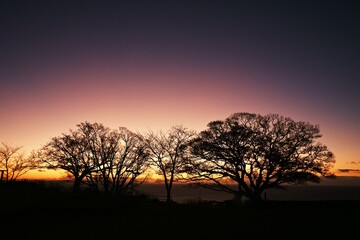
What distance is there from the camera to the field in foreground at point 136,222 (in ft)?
31.3

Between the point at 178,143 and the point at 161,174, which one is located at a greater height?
the point at 178,143

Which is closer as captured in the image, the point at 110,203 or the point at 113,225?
the point at 113,225

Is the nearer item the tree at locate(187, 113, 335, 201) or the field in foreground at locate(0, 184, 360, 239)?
the field in foreground at locate(0, 184, 360, 239)

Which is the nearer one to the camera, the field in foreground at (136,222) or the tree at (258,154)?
the field in foreground at (136,222)

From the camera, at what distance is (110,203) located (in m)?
14.5

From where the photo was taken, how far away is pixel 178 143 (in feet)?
111

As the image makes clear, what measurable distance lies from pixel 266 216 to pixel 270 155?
45.0 ft

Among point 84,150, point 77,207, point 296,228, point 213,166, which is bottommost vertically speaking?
point 296,228

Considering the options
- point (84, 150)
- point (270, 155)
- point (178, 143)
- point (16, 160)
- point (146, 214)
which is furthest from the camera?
point (16, 160)

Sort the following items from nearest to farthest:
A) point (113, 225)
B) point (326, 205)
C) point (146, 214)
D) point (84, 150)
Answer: point (113, 225)
point (146, 214)
point (326, 205)
point (84, 150)

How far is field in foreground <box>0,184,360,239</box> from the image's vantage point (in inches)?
376

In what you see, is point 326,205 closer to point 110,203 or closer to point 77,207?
point 110,203

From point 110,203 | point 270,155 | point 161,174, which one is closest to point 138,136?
point 161,174

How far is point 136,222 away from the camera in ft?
37.8
